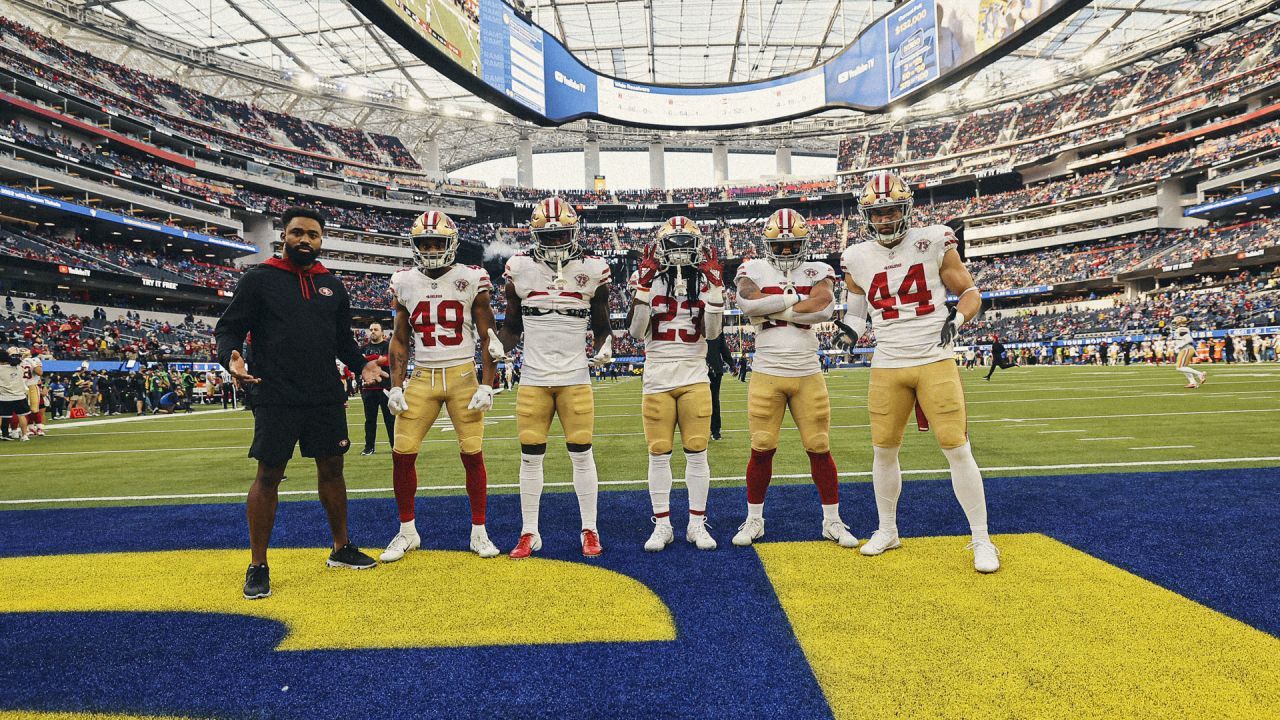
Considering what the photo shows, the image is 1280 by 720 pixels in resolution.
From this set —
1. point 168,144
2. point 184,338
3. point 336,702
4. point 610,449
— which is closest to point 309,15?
point 168,144

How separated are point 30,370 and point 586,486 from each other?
13612 mm

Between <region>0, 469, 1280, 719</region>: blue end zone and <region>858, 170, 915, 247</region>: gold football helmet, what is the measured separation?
191 cm

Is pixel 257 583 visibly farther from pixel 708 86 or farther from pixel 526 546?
pixel 708 86

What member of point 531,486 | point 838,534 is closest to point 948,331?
point 838,534

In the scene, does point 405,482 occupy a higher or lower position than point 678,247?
lower

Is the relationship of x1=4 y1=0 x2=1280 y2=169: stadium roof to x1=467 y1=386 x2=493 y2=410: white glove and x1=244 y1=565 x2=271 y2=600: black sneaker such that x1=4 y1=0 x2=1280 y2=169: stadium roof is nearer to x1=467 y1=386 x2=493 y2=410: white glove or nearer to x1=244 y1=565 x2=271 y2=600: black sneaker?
x1=467 y1=386 x2=493 y2=410: white glove

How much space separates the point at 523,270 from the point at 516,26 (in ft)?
84.3

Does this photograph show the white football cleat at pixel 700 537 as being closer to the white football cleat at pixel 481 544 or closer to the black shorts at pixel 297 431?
the white football cleat at pixel 481 544

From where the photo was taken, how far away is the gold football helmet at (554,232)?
4391 millimetres

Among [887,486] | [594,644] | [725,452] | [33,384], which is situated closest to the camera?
[594,644]

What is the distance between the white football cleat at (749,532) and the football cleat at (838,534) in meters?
0.41

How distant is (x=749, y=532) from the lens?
14.0ft

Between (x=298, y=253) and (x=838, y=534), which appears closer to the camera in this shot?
(x=298, y=253)

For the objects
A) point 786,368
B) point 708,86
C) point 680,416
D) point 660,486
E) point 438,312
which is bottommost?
point 660,486
